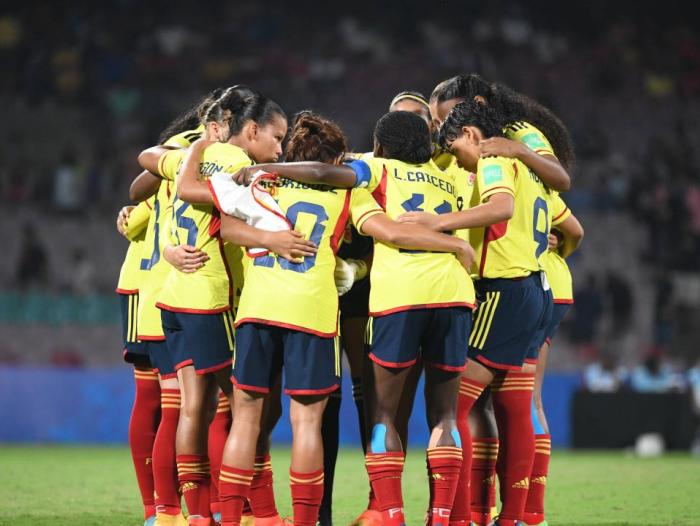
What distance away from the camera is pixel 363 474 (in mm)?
9469

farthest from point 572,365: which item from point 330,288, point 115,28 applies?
point 330,288

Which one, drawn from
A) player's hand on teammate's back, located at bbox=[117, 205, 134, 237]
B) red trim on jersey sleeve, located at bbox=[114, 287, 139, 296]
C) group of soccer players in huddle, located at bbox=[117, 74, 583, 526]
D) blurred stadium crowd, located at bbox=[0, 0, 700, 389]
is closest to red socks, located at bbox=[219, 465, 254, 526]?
group of soccer players in huddle, located at bbox=[117, 74, 583, 526]

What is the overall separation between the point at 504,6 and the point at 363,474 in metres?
13.6

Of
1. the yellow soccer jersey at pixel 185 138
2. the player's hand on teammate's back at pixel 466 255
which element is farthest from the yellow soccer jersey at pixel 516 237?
the yellow soccer jersey at pixel 185 138

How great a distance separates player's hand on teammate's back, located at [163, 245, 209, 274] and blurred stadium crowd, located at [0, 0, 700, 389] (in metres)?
10.8

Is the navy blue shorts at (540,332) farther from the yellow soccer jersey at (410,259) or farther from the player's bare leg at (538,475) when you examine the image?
the yellow soccer jersey at (410,259)

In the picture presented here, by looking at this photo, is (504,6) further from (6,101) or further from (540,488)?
(540,488)

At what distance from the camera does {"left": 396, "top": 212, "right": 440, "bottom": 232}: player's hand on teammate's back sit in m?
5.14

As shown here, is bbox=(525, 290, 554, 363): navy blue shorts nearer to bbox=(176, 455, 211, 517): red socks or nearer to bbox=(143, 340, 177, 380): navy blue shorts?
bbox=(176, 455, 211, 517): red socks

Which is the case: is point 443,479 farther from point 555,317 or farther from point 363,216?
point 555,317

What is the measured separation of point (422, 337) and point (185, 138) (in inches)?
70.8

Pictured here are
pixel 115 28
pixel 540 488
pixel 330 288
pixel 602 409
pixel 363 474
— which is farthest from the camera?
pixel 115 28

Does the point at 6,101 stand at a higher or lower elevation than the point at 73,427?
higher

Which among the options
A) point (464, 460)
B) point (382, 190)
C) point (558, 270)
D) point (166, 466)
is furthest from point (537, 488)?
point (166, 466)
